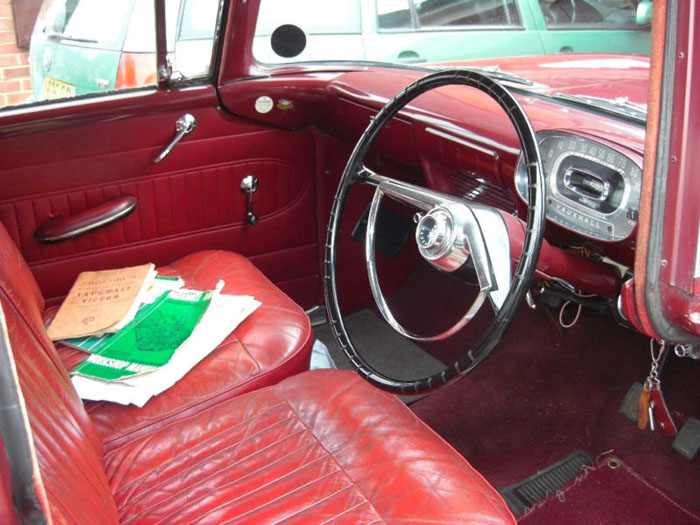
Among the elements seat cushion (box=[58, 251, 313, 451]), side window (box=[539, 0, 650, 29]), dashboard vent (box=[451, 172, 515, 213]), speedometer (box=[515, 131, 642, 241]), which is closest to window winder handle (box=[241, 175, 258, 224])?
seat cushion (box=[58, 251, 313, 451])

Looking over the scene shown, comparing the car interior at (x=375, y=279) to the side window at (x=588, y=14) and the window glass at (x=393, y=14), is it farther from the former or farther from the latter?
the window glass at (x=393, y=14)

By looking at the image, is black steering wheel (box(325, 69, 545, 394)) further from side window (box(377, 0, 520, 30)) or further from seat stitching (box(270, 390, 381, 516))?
side window (box(377, 0, 520, 30))

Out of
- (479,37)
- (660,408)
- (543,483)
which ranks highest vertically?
(479,37)

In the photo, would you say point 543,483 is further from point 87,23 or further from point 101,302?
point 87,23

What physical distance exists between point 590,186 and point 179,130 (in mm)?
1155

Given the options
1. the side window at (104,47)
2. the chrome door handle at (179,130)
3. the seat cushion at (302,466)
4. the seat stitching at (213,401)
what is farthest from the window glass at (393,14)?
the seat cushion at (302,466)

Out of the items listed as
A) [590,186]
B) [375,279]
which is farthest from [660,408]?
[375,279]

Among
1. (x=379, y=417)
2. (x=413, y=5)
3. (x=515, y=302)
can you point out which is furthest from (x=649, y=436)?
(x=413, y=5)

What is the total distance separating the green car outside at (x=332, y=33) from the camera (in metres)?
1.98

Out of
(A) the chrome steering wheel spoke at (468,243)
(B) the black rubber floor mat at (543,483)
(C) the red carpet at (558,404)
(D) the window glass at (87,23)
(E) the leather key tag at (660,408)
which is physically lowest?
(B) the black rubber floor mat at (543,483)

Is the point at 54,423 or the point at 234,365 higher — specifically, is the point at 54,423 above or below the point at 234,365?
above

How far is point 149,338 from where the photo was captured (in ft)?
5.06

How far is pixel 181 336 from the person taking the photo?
153 cm

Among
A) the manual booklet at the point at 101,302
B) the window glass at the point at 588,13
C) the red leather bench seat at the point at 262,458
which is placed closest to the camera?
the red leather bench seat at the point at 262,458
